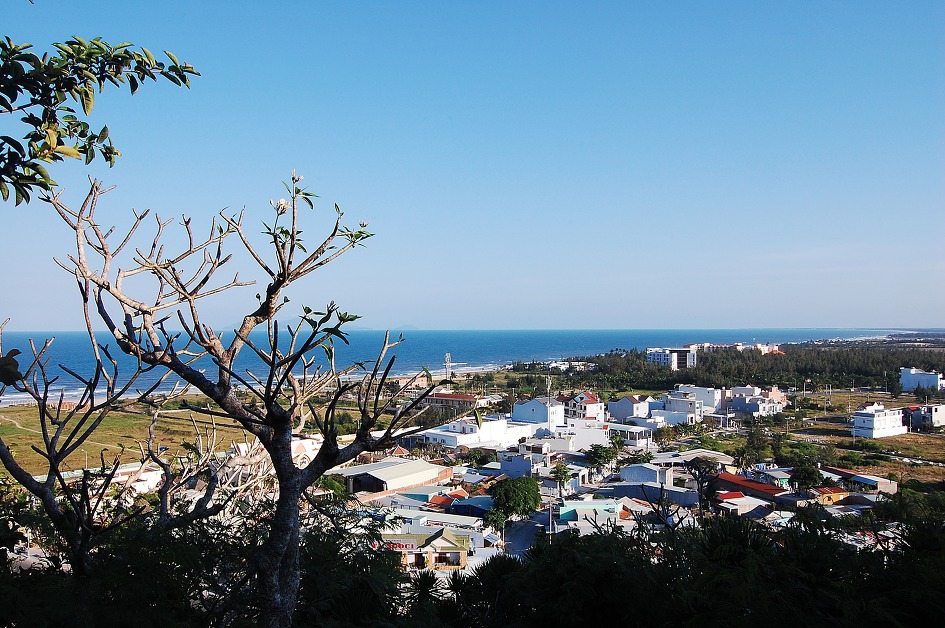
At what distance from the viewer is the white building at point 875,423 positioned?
27.9m

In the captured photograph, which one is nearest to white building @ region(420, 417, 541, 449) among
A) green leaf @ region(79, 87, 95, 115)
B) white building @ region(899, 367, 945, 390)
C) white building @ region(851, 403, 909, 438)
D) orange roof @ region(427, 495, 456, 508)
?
orange roof @ region(427, 495, 456, 508)

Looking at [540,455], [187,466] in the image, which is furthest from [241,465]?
[540,455]

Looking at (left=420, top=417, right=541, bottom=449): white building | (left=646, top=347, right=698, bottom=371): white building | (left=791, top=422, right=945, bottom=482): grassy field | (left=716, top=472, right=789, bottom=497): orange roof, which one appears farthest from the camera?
(left=646, top=347, right=698, bottom=371): white building

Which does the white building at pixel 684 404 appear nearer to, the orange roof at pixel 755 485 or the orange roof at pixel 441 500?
the orange roof at pixel 755 485

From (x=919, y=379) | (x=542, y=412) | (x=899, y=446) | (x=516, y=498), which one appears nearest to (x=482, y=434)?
(x=542, y=412)

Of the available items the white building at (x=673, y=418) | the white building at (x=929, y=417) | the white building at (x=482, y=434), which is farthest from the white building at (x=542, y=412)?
the white building at (x=929, y=417)

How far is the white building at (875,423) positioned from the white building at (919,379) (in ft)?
62.7

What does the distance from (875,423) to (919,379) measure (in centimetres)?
2336

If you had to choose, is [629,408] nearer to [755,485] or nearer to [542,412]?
[542,412]

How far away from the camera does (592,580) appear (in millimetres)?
3770

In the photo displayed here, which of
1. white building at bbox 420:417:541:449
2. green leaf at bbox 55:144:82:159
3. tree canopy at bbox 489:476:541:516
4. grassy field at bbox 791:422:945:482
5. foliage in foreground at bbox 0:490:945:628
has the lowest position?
grassy field at bbox 791:422:945:482

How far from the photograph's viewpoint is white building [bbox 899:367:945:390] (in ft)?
145

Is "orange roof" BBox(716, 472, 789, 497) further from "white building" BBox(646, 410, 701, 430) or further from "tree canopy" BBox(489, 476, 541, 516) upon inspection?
"white building" BBox(646, 410, 701, 430)

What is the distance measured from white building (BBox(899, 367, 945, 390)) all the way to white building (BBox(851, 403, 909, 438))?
62.7 feet
